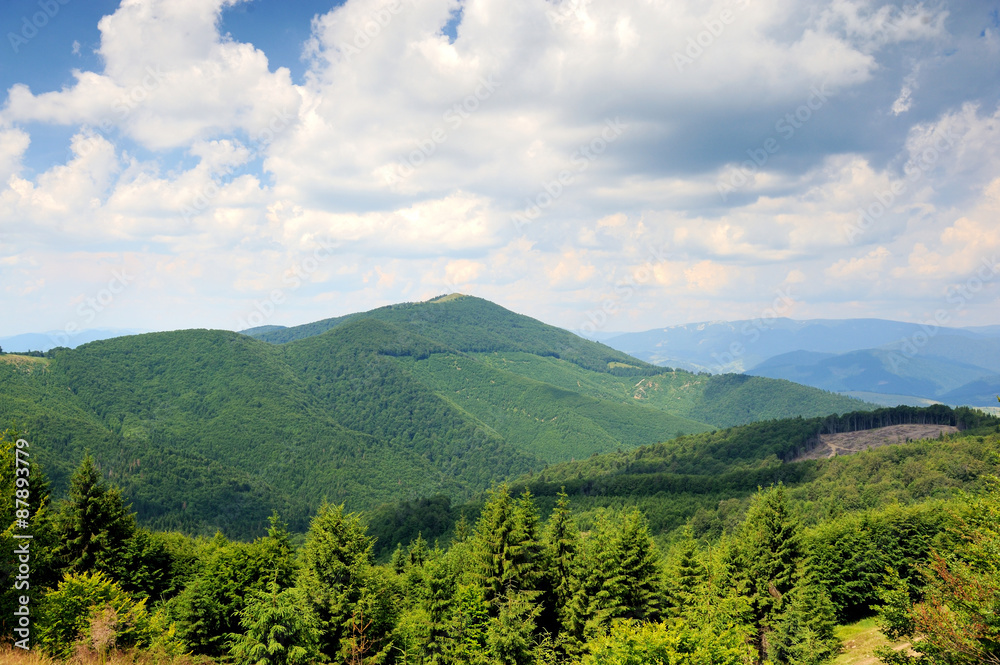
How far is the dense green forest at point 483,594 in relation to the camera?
2444 cm

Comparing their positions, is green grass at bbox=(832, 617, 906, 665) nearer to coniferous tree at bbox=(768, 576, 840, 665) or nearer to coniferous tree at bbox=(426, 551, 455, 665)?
coniferous tree at bbox=(768, 576, 840, 665)

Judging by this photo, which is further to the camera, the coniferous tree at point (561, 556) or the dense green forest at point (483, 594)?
the coniferous tree at point (561, 556)

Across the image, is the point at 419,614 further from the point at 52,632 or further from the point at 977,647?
the point at 977,647

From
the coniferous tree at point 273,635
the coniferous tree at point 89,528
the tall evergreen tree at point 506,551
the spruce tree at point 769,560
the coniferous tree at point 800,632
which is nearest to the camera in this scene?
the coniferous tree at point 273,635

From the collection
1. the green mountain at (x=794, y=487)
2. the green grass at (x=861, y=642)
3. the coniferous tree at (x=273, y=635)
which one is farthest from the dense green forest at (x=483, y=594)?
the green mountain at (x=794, y=487)

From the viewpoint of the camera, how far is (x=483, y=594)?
35.0 m

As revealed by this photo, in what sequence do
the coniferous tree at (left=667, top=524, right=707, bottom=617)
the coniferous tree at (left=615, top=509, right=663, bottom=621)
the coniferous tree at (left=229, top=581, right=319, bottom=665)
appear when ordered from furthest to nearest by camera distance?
the coniferous tree at (left=667, top=524, right=707, bottom=617) < the coniferous tree at (left=615, top=509, right=663, bottom=621) < the coniferous tree at (left=229, top=581, right=319, bottom=665)

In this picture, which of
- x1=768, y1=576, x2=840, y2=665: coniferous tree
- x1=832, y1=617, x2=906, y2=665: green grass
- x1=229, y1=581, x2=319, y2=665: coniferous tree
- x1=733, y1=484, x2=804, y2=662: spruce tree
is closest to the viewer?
x1=229, y1=581, x2=319, y2=665: coniferous tree

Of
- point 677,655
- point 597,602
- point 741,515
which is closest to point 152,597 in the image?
point 597,602

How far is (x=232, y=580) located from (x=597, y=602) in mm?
24569

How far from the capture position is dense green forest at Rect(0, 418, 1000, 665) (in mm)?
24438

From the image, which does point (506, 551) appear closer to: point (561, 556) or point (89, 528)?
point (561, 556)

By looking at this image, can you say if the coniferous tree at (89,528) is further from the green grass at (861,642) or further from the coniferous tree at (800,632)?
the green grass at (861,642)

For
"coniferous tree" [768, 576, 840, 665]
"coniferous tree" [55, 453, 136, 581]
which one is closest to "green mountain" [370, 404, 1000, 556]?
"coniferous tree" [768, 576, 840, 665]
